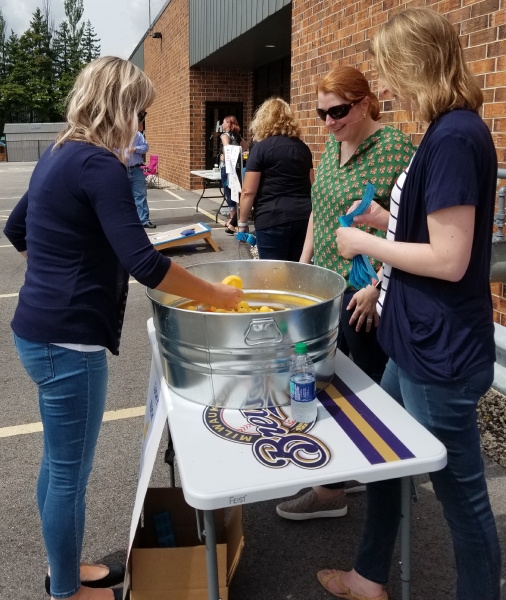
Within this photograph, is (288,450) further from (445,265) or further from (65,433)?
(65,433)

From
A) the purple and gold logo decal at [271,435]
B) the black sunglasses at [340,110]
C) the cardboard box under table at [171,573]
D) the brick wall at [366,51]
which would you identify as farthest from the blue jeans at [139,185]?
the purple and gold logo decal at [271,435]

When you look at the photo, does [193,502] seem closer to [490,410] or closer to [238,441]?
[238,441]

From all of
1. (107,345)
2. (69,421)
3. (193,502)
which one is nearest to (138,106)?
(107,345)

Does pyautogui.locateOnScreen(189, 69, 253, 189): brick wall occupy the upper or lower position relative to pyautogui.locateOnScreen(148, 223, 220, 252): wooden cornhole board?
upper

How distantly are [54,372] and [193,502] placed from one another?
69cm

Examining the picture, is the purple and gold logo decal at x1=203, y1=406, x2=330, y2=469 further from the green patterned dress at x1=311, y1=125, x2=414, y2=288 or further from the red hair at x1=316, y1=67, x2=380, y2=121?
the red hair at x1=316, y1=67, x2=380, y2=121

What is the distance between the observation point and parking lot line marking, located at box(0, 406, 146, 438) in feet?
11.2

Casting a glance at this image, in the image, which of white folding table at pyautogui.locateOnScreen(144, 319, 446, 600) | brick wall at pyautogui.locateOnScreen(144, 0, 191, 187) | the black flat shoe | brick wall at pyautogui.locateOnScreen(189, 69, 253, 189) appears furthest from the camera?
brick wall at pyautogui.locateOnScreen(144, 0, 191, 187)

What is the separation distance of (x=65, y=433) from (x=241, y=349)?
69cm

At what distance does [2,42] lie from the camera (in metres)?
55.8

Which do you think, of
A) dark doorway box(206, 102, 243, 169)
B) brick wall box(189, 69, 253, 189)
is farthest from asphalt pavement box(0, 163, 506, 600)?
dark doorway box(206, 102, 243, 169)

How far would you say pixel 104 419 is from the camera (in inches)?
139

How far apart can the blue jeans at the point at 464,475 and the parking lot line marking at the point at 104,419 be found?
2220 mm

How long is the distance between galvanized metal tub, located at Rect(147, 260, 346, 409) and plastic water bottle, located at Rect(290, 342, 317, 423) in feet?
0.08
